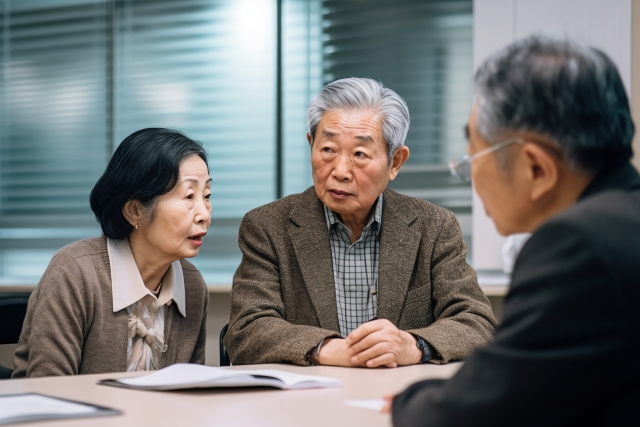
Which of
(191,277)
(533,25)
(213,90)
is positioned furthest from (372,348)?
(213,90)

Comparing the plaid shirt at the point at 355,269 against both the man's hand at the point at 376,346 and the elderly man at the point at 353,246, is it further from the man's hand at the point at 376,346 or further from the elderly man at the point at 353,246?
the man's hand at the point at 376,346

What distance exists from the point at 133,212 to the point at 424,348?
0.98 m

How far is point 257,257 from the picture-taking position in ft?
7.02

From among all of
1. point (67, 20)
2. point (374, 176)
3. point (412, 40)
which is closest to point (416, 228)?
point (374, 176)

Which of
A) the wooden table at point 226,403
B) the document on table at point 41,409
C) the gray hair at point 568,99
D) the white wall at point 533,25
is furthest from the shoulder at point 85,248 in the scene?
the white wall at point 533,25

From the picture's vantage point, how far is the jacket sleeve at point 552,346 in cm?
71

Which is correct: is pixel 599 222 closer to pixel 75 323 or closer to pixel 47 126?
pixel 75 323

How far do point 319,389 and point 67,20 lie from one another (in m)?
3.76

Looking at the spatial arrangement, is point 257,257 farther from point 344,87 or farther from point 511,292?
point 511,292

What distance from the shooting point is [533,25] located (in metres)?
3.56

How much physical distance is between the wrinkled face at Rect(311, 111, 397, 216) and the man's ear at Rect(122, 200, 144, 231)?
0.56m

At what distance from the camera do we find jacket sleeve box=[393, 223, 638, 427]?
0.71 metres

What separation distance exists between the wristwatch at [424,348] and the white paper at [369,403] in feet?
1.76

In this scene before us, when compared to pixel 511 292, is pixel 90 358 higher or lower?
lower
